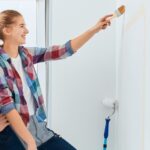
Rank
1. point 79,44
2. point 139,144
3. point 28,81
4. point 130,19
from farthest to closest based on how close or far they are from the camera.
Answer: point 79,44 < point 28,81 < point 130,19 < point 139,144

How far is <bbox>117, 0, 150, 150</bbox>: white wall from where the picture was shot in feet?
3.68

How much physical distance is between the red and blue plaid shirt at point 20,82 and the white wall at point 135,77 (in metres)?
0.33

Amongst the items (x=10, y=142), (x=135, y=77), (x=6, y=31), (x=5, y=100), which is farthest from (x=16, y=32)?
(x=135, y=77)

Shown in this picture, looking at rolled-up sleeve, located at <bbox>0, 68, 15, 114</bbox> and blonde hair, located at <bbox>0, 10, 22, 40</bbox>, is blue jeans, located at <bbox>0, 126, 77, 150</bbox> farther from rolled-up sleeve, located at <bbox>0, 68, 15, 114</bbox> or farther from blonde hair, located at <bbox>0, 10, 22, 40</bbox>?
blonde hair, located at <bbox>0, 10, 22, 40</bbox>

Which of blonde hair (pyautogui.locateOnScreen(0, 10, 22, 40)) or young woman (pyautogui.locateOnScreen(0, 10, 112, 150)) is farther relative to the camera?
blonde hair (pyautogui.locateOnScreen(0, 10, 22, 40))

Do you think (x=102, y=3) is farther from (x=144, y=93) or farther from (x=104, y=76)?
(x=144, y=93)

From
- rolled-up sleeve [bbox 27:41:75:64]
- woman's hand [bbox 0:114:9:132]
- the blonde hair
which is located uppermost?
the blonde hair

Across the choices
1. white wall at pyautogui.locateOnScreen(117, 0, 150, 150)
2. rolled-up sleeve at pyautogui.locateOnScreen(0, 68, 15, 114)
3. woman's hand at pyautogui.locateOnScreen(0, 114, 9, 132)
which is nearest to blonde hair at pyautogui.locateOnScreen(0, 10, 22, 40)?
rolled-up sleeve at pyautogui.locateOnScreen(0, 68, 15, 114)

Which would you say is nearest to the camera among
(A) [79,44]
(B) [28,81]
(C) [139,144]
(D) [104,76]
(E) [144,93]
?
(E) [144,93]

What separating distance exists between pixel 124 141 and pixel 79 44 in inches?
20.5

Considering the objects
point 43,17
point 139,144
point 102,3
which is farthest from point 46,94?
point 139,144

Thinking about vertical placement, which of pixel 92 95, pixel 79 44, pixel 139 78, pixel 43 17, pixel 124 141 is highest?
pixel 43 17

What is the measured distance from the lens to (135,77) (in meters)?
1.30

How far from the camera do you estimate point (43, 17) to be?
2129 millimetres
